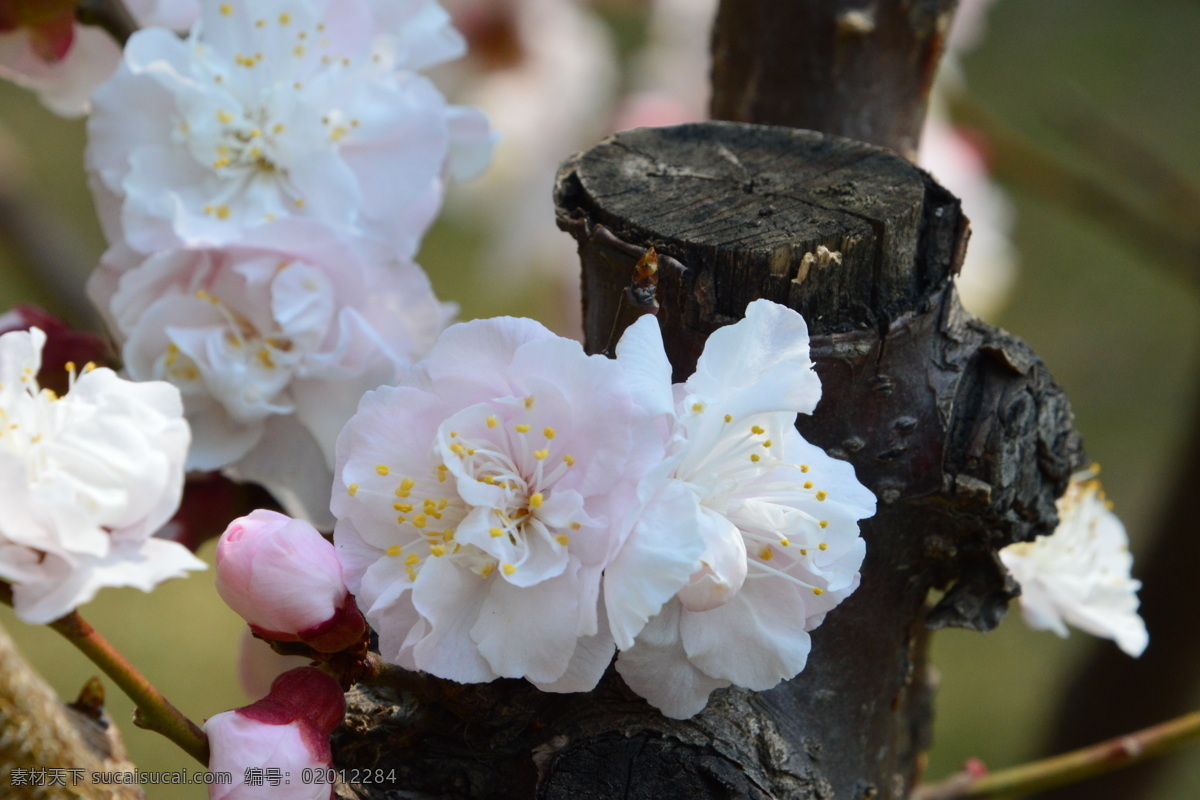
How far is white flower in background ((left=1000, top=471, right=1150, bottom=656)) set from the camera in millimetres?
524

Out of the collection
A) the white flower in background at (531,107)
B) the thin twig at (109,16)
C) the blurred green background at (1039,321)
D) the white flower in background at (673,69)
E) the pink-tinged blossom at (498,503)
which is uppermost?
the thin twig at (109,16)

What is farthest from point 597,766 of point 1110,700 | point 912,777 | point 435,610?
point 1110,700

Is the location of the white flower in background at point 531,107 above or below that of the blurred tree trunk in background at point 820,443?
below

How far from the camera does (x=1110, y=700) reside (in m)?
1.09

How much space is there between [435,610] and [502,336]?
0.31 ft

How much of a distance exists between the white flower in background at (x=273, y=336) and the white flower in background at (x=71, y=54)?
12 centimetres

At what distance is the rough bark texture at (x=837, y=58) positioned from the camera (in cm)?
65

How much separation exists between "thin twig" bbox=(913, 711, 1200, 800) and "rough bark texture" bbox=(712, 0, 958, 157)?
37 centimetres

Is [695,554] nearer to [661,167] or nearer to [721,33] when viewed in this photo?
[661,167]

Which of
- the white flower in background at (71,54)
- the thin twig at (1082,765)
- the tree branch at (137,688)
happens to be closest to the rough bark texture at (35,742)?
the tree branch at (137,688)

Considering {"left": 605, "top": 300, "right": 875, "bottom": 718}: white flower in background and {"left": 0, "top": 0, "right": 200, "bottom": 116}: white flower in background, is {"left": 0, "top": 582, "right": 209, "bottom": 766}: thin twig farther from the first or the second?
{"left": 0, "top": 0, "right": 200, "bottom": 116}: white flower in background

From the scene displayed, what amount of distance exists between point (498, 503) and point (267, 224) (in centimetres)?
20

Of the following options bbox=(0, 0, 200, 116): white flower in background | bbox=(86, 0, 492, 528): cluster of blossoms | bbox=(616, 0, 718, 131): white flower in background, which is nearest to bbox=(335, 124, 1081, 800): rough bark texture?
bbox=(86, 0, 492, 528): cluster of blossoms

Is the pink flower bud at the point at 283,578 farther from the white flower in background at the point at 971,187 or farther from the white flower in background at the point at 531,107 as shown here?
the white flower in background at the point at 531,107
